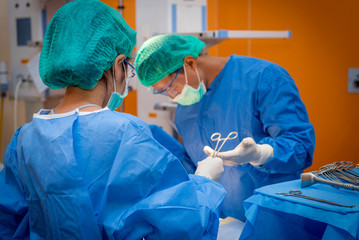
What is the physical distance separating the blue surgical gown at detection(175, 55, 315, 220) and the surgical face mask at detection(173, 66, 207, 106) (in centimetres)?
5

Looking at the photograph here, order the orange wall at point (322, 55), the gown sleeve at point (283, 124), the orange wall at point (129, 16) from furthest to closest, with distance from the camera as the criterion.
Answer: the orange wall at point (129, 16), the orange wall at point (322, 55), the gown sleeve at point (283, 124)

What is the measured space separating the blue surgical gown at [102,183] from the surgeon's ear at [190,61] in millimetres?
924

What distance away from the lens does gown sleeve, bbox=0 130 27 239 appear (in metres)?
1.06

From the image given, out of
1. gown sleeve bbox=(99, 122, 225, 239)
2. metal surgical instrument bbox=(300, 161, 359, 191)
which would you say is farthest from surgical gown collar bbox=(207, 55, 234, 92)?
gown sleeve bbox=(99, 122, 225, 239)

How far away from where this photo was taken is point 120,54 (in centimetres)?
120

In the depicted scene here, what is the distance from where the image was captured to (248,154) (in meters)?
1.58

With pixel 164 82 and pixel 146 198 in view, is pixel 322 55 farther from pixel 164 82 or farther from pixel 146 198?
pixel 146 198

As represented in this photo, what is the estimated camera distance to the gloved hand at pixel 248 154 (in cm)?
155

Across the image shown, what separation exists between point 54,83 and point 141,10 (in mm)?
1755

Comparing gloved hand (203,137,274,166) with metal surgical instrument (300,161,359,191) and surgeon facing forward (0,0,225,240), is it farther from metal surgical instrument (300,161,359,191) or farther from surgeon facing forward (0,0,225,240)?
surgeon facing forward (0,0,225,240)

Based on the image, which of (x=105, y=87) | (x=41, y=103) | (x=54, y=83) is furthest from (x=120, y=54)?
(x=41, y=103)

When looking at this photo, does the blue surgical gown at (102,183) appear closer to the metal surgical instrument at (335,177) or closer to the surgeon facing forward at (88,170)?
the surgeon facing forward at (88,170)

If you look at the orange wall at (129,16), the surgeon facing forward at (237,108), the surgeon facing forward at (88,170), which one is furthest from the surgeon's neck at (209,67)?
the orange wall at (129,16)

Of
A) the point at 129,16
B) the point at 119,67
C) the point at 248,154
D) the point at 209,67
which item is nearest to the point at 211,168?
the point at 248,154
